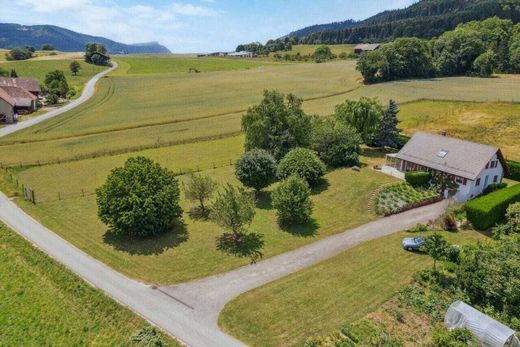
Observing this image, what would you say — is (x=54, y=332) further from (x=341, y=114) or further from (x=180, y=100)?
(x=180, y=100)

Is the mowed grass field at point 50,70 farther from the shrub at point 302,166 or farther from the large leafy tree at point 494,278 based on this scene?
the large leafy tree at point 494,278

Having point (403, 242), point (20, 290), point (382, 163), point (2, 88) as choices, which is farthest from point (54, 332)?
point (2, 88)

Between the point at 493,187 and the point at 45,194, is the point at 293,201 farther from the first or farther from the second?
the point at 45,194

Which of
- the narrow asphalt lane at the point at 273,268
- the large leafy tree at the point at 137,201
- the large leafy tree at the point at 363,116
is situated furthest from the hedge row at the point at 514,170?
the large leafy tree at the point at 137,201

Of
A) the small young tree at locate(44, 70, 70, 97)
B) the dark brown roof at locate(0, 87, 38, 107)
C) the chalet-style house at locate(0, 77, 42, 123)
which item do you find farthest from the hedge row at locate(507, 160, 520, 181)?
the small young tree at locate(44, 70, 70, 97)

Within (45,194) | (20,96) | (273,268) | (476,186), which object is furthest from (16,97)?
(476,186)
